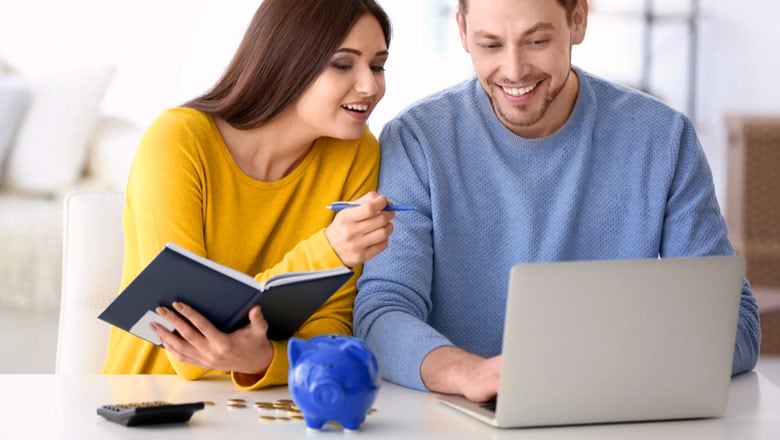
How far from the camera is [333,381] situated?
1.24m

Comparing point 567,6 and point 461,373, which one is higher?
point 567,6

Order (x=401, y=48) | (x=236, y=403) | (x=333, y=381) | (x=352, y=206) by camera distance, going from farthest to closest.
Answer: (x=401, y=48) → (x=352, y=206) → (x=236, y=403) → (x=333, y=381)

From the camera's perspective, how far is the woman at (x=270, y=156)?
1.75m

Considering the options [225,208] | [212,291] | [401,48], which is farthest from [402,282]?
[401,48]

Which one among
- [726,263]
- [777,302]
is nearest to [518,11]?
[726,263]

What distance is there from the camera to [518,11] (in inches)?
71.5

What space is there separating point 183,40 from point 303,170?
330 cm

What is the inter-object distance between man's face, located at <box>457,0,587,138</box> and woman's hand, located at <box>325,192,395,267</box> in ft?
1.17

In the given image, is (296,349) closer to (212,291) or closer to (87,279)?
(212,291)

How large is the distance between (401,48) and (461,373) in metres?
3.86

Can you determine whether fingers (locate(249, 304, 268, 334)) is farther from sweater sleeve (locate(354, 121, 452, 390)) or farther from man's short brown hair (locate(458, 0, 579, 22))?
man's short brown hair (locate(458, 0, 579, 22))

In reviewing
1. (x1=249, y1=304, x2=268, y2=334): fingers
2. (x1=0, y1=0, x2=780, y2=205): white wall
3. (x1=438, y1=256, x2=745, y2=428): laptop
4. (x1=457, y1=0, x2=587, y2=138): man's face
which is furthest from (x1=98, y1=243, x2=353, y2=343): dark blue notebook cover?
(x1=0, y1=0, x2=780, y2=205): white wall

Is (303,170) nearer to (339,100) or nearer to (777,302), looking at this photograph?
(339,100)

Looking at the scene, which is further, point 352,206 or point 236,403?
point 352,206
